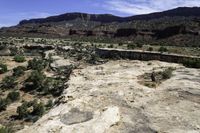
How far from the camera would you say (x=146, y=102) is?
22.0 m

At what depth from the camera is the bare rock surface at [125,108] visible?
18.4m

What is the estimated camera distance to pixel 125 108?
21047 millimetres

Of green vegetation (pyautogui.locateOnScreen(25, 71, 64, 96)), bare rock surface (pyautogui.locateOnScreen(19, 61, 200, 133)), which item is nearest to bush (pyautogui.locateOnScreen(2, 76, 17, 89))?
green vegetation (pyautogui.locateOnScreen(25, 71, 64, 96))

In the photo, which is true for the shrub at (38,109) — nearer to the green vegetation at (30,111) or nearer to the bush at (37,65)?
the green vegetation at (30,111)

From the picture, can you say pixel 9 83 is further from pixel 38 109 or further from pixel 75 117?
pixel 75 117

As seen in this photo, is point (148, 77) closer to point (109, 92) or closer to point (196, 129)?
point (109, 92)

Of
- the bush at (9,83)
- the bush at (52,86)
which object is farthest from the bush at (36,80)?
the bush at (9,83)

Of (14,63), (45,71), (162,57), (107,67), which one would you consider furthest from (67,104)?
(14,63)

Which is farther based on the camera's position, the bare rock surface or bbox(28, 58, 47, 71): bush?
bbox(28, 58, 47, 71): bush

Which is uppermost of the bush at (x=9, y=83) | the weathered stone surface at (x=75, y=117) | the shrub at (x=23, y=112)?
the weathered stone surface at (x=75, y=117)

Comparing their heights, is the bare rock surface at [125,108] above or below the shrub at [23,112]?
above

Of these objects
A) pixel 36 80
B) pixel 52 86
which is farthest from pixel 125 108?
pixel 36 80

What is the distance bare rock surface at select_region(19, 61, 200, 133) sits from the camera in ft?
60.4

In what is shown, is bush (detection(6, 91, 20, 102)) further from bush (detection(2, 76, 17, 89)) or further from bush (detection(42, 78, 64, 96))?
bush (detection(2, 76, 17, 89))
